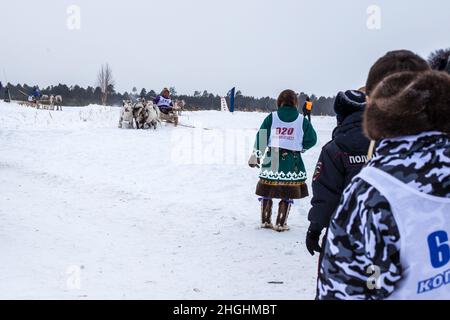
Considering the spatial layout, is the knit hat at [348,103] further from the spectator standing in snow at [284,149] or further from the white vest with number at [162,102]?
the white vest with number at [162,102]

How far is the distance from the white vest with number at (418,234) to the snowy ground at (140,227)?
2.48 metres

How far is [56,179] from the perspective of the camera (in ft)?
29.3

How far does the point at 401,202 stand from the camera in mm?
1398

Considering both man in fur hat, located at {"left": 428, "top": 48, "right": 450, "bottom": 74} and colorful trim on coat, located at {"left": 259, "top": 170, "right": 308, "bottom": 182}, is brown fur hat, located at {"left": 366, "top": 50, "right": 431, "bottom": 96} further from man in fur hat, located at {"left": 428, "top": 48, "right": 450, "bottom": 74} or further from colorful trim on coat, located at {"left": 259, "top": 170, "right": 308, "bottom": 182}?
colorful trim on coat, located at {"left": 259, "top": 170, "right": 308, "bottom": 182}

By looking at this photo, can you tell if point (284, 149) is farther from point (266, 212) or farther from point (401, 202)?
point (401, 202)

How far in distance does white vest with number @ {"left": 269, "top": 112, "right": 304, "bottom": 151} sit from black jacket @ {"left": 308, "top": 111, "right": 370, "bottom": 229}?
2769mm

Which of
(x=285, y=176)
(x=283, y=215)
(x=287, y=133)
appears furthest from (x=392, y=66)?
(x=283, y=215)

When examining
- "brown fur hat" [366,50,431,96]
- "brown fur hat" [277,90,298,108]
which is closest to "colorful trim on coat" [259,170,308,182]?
"brown fur hat" [277,90,298,108]

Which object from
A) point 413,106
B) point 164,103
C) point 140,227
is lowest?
point 140,227

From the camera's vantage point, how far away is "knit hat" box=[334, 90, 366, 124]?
292 centimetres

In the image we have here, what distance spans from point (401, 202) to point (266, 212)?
466 cm
